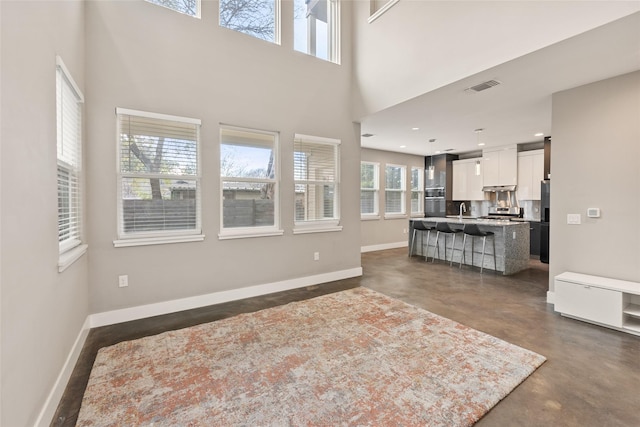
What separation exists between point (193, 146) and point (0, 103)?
7.60 feet

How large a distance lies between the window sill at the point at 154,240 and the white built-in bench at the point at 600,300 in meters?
4.35

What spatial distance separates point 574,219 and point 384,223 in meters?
4.54

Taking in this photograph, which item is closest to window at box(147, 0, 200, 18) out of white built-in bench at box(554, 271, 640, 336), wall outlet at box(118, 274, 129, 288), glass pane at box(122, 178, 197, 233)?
glass pane at box(122, 178, 197, 233)

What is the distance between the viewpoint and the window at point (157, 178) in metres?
3.13

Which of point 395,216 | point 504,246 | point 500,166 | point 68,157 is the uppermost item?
point 500,166

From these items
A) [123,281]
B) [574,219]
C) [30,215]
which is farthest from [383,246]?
[30,215]

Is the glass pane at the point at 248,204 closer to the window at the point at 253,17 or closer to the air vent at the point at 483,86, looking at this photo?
the window at the point at 253,17

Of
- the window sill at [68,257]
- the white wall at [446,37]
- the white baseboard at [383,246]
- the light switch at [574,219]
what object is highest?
the white wall at [446,37]

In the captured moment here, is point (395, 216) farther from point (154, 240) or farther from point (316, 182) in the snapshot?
point (154, 240)

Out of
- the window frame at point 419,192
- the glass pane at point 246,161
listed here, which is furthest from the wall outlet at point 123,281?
the window frame at point 419,192

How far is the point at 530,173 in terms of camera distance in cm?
683

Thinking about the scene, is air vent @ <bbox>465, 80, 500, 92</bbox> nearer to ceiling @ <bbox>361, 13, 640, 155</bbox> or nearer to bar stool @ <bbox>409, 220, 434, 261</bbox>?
ceiling @ <bbox>361, 13, 640, 155</bbox>

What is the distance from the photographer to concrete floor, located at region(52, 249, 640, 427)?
69.1 inches

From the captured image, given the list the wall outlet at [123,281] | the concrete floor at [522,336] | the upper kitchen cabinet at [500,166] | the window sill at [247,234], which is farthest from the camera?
the upper kitchen cabinet at [500,166]
